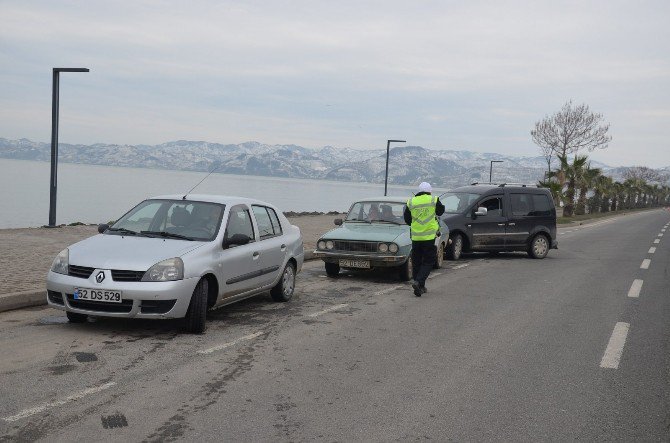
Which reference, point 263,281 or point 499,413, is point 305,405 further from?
point 263,281

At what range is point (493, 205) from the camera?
1758cm

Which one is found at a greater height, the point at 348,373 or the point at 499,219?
the point at 499,219

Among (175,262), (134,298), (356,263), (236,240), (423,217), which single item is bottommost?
(356,263)

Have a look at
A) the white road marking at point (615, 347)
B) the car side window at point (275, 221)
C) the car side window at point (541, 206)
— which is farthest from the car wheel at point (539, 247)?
the car side window at point (275, 221)

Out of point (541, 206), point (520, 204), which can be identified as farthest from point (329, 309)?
point (541, 206)

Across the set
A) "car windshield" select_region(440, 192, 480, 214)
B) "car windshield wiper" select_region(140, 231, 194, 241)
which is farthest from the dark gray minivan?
"car windshield wiper" select_region(140, 231, 194, 241)

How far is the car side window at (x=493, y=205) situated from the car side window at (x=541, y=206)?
1050 millimetres

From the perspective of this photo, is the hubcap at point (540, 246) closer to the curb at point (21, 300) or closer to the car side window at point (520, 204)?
the car side window at point (520, 204)

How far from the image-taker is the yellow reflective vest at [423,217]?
1082 centimetres

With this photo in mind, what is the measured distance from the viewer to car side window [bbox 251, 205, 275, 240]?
29.8 ft

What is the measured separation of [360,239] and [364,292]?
1.45m

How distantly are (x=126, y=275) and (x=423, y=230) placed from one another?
532cm

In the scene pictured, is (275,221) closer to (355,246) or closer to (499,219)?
(355,246)

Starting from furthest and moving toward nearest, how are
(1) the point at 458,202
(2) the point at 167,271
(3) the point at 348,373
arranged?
(1) the point at 458,202 < (2) the point at 167,271 < (3) the point at 348,373
